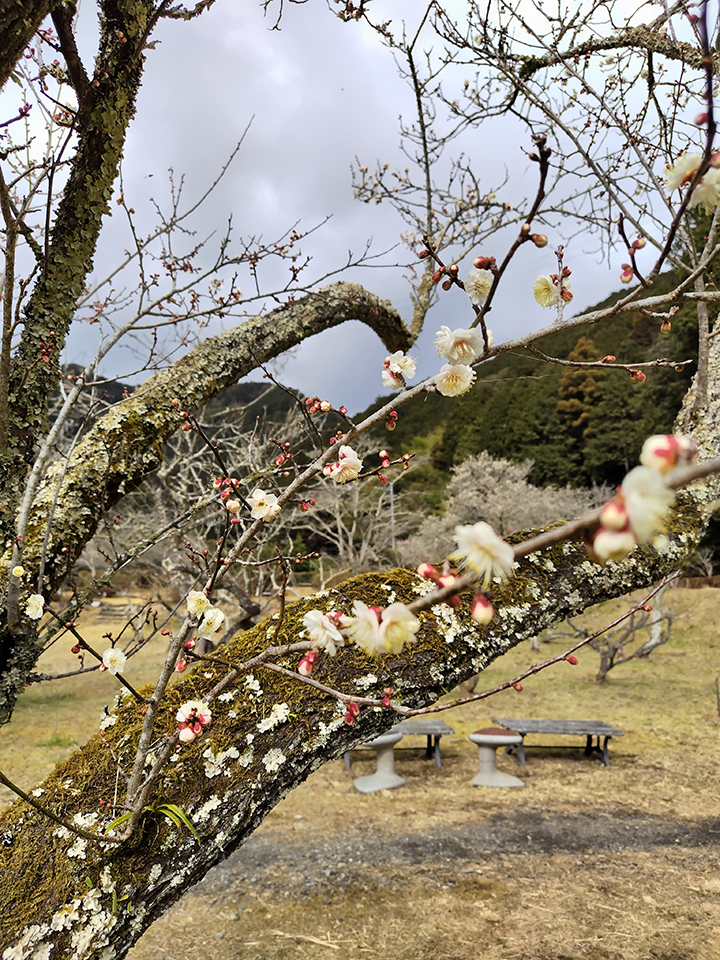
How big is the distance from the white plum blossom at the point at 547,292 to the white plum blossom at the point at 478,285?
0.58ft

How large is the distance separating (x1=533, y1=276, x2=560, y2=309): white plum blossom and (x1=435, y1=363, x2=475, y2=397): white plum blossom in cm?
24

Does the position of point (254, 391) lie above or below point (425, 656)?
above

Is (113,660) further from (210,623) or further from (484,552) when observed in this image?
(484,552)

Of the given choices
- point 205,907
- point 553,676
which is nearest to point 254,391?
point 205,907

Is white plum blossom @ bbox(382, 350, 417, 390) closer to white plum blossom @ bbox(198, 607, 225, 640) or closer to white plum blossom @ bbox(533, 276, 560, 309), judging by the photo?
white plum blossom @ bbox(533, 276, 560, 309)

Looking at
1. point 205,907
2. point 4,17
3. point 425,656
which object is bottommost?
point 205,907

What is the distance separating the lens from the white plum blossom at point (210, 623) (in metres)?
1.26

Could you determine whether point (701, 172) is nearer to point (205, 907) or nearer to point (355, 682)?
point (355, 682)

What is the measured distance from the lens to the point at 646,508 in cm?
48

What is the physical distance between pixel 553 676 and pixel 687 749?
398 cm

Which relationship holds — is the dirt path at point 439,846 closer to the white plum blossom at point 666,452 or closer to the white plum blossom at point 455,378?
the white plum blossom at point 455,378

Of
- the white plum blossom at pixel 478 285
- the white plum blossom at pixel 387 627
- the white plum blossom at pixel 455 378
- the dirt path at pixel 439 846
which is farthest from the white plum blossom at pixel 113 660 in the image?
the dirt path at pixel 439 846

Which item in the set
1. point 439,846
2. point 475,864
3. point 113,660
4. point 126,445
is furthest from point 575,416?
point 113,660

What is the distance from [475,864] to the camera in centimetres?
379
